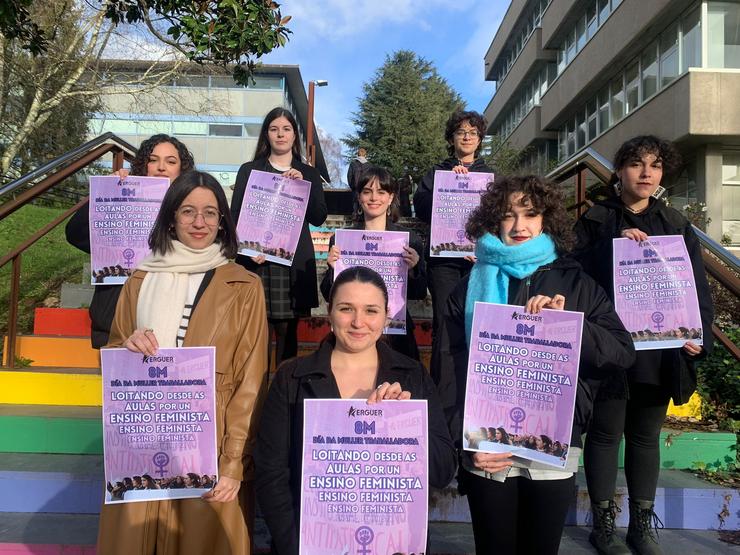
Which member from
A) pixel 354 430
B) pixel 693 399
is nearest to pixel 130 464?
pixel 354 430

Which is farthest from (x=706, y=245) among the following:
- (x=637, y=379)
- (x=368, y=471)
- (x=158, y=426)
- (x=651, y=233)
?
(x=158, y=426)

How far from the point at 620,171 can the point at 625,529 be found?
210cm

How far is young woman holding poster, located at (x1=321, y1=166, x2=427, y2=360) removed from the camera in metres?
3.20

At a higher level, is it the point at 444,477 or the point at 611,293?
the point at 611,293

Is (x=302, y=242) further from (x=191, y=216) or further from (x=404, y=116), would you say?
(x=404, y=116)

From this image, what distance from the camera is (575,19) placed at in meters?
23.5

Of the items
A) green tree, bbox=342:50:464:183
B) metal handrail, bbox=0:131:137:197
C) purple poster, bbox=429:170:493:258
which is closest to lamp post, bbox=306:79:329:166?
green tree, bbox=342:50:464:183

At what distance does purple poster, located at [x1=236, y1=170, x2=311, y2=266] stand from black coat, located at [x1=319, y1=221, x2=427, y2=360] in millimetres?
323

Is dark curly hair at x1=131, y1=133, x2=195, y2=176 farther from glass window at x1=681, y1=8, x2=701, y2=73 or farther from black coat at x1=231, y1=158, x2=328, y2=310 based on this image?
glass window at x1=681, y1=8, x2=701, y2=73

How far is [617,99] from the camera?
19.1 metres

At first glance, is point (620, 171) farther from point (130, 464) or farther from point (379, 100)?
point (379, 100)

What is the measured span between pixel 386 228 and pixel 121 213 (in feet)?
5.16

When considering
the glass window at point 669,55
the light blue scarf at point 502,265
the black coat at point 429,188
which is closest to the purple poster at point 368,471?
the light blue scarf at point 502,265

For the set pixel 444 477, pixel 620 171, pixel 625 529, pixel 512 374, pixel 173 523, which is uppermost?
pixel 620 171
